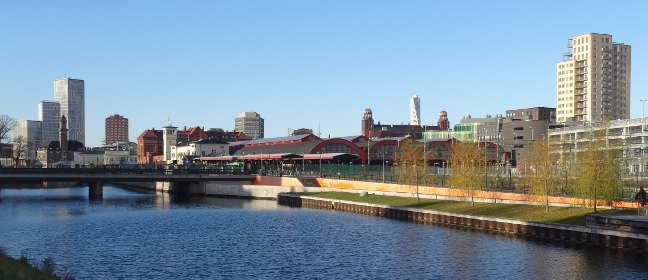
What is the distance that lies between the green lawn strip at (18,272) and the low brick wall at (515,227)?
1853 inches

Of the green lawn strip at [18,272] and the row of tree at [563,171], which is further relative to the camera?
the row of tree at [563,171]

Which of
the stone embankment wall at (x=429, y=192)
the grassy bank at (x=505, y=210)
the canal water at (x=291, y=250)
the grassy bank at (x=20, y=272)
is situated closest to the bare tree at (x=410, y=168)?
the stone embankment wall at (x=429, y=192)

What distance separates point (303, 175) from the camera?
161500 mm

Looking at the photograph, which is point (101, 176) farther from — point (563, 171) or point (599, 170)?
point (599, 170)

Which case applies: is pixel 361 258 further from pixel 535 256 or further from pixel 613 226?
pixel 613 226

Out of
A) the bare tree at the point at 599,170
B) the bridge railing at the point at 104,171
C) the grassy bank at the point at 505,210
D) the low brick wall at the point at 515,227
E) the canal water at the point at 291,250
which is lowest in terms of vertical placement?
the canal water at the point at 291,250

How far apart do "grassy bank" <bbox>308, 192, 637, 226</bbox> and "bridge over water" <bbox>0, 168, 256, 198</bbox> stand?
54772 millimetres

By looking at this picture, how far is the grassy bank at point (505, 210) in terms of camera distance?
75.7m

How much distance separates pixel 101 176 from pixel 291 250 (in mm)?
95188

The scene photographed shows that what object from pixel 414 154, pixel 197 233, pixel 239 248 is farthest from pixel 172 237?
pixel 414 154

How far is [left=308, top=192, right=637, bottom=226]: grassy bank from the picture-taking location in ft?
248

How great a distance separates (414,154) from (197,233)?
5101cm

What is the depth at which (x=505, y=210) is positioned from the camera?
87.2m

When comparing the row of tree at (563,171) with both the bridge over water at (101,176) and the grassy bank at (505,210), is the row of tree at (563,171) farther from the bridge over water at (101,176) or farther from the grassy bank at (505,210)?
the bridge over water at (101,176)
